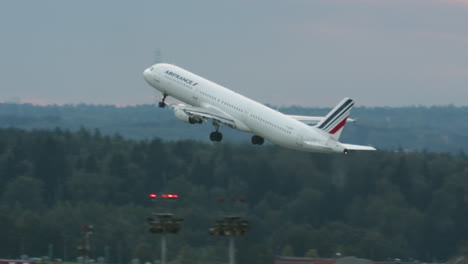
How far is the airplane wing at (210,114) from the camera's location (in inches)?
3893

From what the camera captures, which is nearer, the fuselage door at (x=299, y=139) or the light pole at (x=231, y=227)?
the light pole at (x=231, y=227)

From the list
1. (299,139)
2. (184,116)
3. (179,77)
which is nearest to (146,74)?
(179,77)

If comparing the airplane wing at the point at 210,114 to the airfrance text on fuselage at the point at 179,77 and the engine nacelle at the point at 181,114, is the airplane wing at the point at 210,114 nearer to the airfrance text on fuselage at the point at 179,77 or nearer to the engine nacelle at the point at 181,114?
the engine nacelle at the point at 181,114

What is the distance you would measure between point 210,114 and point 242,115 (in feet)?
11.6

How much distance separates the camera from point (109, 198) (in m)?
177

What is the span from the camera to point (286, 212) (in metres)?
156

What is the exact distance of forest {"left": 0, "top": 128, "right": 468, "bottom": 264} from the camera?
461 feet

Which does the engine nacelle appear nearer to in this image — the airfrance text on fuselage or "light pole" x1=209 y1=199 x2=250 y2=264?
the airfrance text on fuselage

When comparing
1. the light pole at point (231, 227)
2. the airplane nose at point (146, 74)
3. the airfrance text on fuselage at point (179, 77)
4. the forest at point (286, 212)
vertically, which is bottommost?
the light pole at point (231, 227)

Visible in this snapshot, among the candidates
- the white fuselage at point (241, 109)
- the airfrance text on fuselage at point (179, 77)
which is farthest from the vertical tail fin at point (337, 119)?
the airfrance text on fuselage at point (179, 77)

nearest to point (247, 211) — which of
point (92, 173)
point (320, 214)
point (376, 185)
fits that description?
point (320, 214)

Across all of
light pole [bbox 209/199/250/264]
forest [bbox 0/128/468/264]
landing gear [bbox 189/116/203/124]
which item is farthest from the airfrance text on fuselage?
forest [bbox 0/128/468/264]

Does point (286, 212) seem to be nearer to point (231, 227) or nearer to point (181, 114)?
point (181, 114)

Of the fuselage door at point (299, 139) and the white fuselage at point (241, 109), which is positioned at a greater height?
the white fuselage at point (241, 109)
